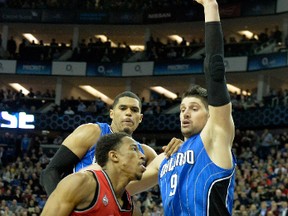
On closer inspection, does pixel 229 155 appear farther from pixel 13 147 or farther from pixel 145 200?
pixel 13 147

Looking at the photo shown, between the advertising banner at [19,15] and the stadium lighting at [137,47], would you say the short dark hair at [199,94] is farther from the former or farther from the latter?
the advertising banner at [19,15]

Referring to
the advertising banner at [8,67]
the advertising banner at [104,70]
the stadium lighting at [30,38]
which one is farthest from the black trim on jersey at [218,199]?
the stadium lighting at [30,38]

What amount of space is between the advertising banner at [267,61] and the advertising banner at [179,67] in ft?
10.8

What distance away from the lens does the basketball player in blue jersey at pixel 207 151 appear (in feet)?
15.8

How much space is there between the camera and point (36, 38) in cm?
4809

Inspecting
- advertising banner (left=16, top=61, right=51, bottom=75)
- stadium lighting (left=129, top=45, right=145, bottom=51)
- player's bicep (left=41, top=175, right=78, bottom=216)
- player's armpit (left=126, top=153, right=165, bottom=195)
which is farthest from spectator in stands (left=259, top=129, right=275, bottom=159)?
player's bicep (left=41, top=175, right=78, bottom=216)

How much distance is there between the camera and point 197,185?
508 centimetres

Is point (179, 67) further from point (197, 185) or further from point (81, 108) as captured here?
point (197, 185)

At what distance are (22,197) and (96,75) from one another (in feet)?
55.8

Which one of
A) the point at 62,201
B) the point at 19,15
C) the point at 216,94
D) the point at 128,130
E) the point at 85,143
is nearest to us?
the point at 216,94

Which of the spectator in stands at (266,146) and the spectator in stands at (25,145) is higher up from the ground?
the spectator in stands at (266,146)

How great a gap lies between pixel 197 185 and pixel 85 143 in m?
2.08

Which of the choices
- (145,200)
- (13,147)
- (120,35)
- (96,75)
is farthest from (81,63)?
(145,200)

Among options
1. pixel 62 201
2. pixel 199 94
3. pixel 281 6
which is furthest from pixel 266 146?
pixel 62 201
